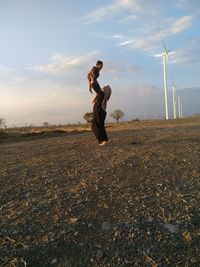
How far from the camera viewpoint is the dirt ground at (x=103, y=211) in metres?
4.48

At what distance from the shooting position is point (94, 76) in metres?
10.9

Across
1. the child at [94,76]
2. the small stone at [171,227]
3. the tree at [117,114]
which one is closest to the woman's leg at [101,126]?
the child at [94,76]

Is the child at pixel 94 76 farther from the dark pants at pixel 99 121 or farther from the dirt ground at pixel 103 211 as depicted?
the dirt ground at pixel 103 211

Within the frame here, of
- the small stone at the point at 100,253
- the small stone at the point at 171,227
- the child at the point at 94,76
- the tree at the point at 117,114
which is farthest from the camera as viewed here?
the tree at the point at 117,114

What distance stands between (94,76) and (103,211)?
602 centimetres

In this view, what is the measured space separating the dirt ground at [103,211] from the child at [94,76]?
2772mm

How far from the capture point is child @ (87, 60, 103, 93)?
10.9m

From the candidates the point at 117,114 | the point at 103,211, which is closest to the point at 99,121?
the point at 103,211

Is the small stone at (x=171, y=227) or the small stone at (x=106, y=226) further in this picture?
the small stone at (x=106, y=226)

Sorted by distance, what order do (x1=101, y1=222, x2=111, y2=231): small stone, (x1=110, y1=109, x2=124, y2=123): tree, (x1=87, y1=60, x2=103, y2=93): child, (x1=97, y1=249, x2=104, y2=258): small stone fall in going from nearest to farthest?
(x1=97, y1=249, x2=104, y2=258): small stone, (x1=101, y1=222, x2=111, y2=231): small stone, (x1=87, y1=60, x2=103, y2=93): child, (x1=110, y1=109, x2=124, y2=123): tree

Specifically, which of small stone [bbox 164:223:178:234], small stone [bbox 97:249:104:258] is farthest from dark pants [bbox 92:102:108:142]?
small stone [bbox 97:249:104:258]

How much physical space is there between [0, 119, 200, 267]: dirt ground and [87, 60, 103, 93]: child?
9.09ft

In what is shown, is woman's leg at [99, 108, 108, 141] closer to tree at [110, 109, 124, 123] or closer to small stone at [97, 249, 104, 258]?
small stone at [97, 249, 104, 258]

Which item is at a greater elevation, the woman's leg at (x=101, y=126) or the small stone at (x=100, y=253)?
the woman's leg at (x=101, y=126)
